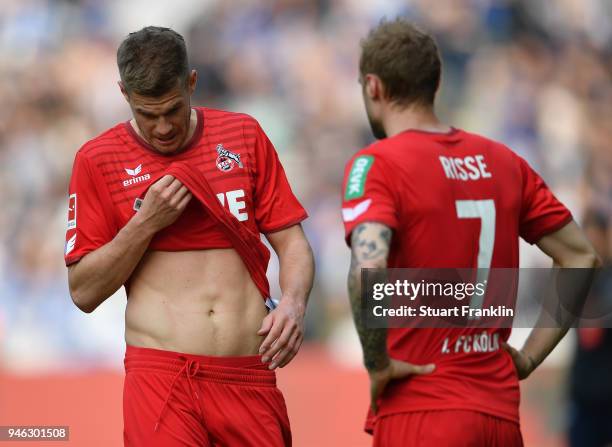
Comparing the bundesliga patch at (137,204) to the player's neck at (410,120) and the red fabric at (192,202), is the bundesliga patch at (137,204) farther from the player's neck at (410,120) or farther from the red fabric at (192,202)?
the player's neck at (410,120)

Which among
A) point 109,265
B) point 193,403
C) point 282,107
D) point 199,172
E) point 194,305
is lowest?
point 193,403

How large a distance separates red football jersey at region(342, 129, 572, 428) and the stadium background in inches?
209

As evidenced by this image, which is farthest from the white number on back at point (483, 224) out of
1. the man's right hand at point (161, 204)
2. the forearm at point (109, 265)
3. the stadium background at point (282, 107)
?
the stadium background at point (282, 107)

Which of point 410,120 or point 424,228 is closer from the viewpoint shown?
point 424,228

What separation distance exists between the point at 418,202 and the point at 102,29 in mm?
6956

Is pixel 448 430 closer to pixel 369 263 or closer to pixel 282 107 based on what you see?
pixel 369 263

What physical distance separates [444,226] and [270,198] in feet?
3.46

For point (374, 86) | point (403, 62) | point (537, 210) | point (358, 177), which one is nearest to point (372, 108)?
point (374, 86)

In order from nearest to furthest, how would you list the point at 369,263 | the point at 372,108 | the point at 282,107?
the point at 369,263 < the point at 372,108 < the point at 282,107

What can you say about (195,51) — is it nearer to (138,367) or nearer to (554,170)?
(554,170)

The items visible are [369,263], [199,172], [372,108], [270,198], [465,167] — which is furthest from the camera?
[270,198]

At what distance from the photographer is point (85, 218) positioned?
4582mm

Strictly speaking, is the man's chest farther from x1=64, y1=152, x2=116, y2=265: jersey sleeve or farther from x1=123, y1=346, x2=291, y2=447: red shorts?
x1=123, y1=346, x2=291, y2=447: red shorts

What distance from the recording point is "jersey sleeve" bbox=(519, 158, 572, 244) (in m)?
4.27
